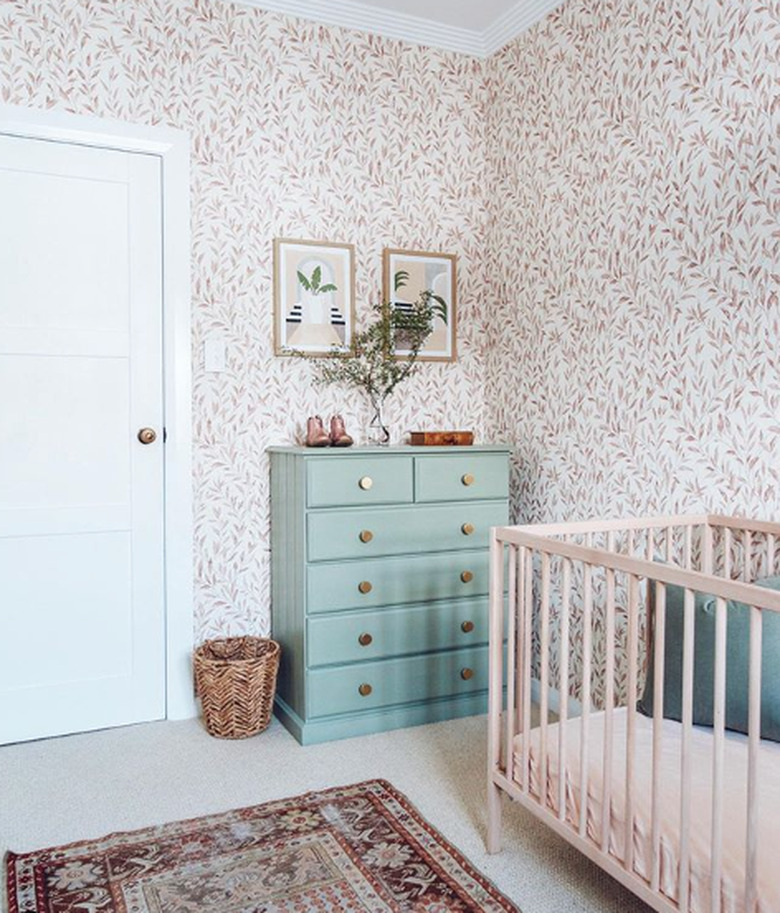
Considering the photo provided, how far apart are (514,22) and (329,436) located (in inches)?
69.7

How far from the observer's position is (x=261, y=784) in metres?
2.32

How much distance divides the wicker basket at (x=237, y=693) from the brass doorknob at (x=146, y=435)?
2.55 feet

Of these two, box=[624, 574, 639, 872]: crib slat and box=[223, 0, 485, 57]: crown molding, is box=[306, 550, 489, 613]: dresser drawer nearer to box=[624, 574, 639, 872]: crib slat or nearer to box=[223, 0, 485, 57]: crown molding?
box=[624, 574, 639, 872]: crib slat

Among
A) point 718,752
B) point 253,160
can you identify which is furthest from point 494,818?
point 253,160

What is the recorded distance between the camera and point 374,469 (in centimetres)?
269

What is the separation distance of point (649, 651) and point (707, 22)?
1.75 meters

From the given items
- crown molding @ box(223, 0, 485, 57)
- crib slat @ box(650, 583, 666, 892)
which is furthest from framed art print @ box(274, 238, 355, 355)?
crib slat @ box(650, 583, 666, 892)

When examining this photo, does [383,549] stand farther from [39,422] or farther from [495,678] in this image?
[39,422]

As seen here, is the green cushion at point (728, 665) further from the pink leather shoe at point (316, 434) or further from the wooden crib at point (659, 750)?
the pink leather shoe at point (316, 434)

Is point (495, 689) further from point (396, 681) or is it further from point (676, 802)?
point (396, 681)

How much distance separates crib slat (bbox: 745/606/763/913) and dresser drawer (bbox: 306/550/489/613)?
5.28 ft

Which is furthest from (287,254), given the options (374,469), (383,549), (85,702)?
(85,702)

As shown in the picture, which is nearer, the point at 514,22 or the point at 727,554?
the point at 727,554

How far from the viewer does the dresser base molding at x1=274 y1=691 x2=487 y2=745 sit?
2629 mm
